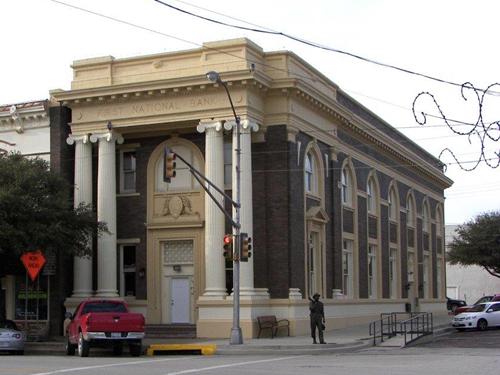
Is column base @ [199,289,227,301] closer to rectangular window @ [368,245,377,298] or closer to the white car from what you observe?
the white car

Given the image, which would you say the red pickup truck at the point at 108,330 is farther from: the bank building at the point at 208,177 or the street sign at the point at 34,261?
the bank building at the point at 208,177

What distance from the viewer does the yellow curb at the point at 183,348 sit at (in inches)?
1053

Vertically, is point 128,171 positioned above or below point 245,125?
below

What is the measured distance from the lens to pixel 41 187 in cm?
3156

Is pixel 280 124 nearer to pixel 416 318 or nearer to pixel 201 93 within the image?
pixel 201 93

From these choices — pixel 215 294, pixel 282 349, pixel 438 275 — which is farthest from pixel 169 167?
pixel 438 275

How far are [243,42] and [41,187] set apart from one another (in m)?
9.66

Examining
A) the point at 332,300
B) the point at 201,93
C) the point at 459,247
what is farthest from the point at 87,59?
the point at 459,247

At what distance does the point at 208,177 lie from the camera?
106 feet

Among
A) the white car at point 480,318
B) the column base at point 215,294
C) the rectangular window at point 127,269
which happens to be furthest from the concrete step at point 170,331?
the white car at point 480,318

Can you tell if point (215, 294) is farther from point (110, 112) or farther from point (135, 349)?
point (110, 112)

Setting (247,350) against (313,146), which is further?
(313,146)

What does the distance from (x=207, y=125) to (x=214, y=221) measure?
384 cm

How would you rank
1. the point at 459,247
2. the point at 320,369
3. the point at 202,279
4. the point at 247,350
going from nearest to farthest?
the point at 320,369, the point at 247,350, the point at 202,279, the point at 459,247
